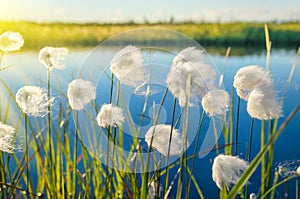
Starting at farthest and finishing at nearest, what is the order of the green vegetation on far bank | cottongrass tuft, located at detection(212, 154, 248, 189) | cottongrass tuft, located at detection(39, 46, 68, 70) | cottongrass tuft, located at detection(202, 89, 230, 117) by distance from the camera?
the green vegetation on far bank
cottongrass tuft, located at detection(39, 46, 68, 70)
cottongrass tuft, located at detection(202, 89, 230, 117)
cottongrass tuft, located at detection(212, 154, 248, 189)

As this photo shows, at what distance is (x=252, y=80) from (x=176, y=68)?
0.47 feet

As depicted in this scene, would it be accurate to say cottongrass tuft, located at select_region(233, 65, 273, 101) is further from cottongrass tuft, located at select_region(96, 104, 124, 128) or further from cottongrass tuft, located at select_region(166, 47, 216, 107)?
cottongrass tuft, located at select_region(96, 104, 124, 128)

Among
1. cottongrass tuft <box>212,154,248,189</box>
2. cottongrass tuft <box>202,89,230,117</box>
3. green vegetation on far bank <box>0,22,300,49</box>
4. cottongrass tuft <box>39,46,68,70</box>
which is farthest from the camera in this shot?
green vegetation on far bank <box>0,22,300,49</box>

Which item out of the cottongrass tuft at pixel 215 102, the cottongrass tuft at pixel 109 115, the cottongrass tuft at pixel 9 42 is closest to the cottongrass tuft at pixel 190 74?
the cottongrass tuft at pixel 215 102

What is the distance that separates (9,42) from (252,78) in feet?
1.73

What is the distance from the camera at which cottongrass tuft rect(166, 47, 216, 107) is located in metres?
0.87

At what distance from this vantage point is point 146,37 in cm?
122

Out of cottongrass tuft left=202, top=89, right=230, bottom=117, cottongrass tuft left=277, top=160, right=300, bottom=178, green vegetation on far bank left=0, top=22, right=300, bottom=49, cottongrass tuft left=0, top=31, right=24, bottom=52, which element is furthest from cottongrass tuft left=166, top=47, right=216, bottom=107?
green vegetation on far bank left=0, top=22, right=300, bottom=49

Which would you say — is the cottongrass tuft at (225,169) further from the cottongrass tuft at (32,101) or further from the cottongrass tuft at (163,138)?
the cottongrass tuft at (32,101)

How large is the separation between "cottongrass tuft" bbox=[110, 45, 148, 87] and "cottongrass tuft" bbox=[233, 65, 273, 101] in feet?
0.67

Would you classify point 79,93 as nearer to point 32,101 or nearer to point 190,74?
point 32,101

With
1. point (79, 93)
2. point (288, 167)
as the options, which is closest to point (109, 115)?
point (79, 93)

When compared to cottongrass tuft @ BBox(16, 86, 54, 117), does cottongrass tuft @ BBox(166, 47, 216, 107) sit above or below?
above

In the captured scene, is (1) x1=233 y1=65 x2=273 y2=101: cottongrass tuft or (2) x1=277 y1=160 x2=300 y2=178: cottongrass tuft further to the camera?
(2) x1=277 y1=160 x2=300 y2=178: cottongrass tuft
